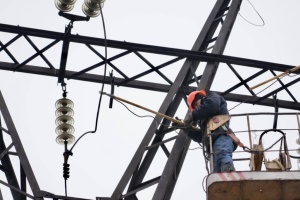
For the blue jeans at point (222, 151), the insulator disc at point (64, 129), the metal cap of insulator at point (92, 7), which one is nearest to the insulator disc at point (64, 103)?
the insulator disc at point (64, 129)

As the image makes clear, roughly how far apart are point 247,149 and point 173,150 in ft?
5.11

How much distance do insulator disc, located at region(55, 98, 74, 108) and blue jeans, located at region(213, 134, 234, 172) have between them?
2971 mm

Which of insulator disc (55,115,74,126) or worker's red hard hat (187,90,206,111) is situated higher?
worker's red hard hat (187,90,206,111)

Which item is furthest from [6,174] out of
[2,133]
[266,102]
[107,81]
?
[266,102]

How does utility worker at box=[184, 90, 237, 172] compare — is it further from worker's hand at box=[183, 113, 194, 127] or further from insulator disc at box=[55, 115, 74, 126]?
insulator disc at box=[55, 115, 74, 126]

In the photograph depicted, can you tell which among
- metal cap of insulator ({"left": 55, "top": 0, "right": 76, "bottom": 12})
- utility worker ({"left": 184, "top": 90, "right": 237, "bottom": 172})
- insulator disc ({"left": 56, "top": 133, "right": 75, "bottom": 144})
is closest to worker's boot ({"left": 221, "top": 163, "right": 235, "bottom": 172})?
utility worker ({"left": 184, "top": 90, "right": 237, "bottom": 172})

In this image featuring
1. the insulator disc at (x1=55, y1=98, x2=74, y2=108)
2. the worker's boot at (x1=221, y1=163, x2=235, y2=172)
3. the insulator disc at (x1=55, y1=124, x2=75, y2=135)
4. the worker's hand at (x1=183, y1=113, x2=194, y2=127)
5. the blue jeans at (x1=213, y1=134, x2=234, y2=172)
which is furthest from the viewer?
the insulator disc at (x1=55, y1=98, x2=74, y2=108)

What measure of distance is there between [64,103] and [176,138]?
2.27 metres

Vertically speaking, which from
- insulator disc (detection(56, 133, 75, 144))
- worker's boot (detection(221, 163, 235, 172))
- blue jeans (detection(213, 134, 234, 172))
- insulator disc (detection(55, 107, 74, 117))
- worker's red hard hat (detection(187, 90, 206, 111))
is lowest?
worker's boot (detection(221, 163, 235, 172))

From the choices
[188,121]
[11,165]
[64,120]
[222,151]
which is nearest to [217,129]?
[222,151]

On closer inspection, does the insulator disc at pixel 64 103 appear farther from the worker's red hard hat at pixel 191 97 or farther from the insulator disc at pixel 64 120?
the worker's red hard hat at pixel 191 97

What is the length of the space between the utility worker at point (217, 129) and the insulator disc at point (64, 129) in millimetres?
2187

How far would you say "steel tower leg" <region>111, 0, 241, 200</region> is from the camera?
17656 mm

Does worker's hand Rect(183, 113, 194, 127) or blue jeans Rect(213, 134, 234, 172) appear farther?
worker's hand Rect(183, 113, 194, 127)
